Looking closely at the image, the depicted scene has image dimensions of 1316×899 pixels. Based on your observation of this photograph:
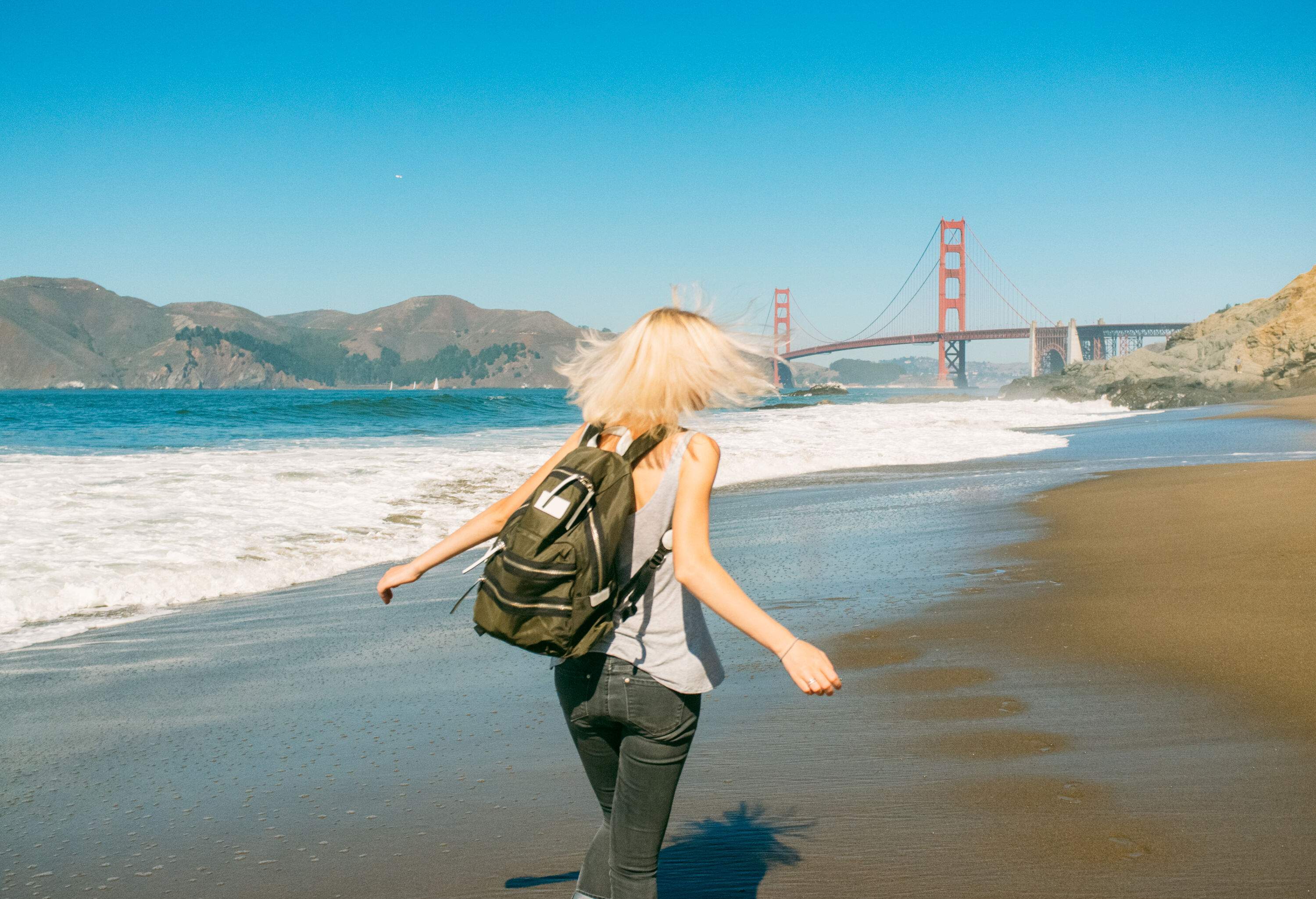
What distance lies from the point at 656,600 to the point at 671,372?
0.36 metres

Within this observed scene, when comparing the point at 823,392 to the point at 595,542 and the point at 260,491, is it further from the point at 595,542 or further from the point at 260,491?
the point at 595,542

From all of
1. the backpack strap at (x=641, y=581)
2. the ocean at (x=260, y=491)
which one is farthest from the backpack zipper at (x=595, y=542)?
the ocean at (x=260, y=491)

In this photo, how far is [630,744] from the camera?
5.13 feet

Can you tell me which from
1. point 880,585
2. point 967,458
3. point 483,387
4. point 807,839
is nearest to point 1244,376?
point 967,458

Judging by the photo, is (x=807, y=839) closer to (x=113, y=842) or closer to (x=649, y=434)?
(x=649, y=434)

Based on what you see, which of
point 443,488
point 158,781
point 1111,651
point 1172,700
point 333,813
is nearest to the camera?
point 333,813

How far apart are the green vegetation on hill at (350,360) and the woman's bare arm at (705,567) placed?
461 feet

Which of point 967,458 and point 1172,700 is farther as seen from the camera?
point 967,458

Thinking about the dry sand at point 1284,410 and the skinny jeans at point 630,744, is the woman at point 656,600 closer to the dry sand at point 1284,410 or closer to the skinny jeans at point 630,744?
the skinny jeans at point 630,744

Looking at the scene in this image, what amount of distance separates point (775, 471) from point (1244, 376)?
2848 centimetres

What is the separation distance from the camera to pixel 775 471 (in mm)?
→ 12266

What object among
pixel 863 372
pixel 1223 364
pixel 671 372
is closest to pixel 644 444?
pixel 671 372

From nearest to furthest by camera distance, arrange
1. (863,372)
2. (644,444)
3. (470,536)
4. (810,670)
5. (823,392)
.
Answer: (810,670) → (644,444) → (470,536) → (823,392) → (863,372)

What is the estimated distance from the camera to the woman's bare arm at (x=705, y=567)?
1.43 m
